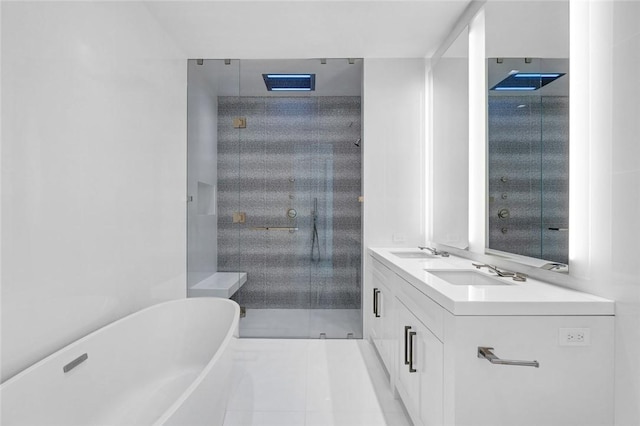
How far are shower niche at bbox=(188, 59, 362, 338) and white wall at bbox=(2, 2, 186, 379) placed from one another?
65 cm

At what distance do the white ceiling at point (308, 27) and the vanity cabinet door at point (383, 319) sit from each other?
1984 mm

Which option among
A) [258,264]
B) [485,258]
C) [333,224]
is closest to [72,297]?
[258,264]

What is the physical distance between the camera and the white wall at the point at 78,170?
55.1 inches

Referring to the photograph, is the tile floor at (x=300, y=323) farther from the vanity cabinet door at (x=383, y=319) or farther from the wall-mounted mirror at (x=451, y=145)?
the wall-mounted mirror at (x=451, y=145)

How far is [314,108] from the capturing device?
131 inches

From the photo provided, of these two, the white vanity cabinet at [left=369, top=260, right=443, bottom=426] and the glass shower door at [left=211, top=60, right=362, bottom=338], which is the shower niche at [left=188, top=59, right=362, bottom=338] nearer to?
the glass shower door at [left=211, top=60, right=362, bottom=338]

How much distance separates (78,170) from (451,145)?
255 centimetres

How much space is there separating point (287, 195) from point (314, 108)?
926 millimetres

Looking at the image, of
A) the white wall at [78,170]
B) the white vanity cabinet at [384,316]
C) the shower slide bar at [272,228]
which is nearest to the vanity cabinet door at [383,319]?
the white vanity cabinet at [384,316]

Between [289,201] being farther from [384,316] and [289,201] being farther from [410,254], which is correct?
[384,316]

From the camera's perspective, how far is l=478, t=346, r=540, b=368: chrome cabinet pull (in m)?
1.15

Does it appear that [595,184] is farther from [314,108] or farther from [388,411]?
[314,108]

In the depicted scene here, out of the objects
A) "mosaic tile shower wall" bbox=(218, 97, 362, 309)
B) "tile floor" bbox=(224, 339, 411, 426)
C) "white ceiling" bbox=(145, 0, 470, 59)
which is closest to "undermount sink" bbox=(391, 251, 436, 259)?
"mosaic tile shower wall" bbox=(218, 97, 362, 309)

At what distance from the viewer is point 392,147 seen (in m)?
3.25
